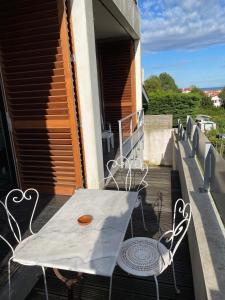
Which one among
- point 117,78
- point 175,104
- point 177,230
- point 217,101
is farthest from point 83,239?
point 217,101

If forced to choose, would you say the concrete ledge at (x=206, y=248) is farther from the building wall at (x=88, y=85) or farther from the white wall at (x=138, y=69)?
the white wall at (x=138, y=69)

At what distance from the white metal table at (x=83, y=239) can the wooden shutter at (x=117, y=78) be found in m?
7.03

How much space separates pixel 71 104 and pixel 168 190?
2.28 meters

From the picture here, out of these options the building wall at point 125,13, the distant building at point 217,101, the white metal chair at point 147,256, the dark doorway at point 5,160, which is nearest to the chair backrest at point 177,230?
the white metal chair at point 147,256

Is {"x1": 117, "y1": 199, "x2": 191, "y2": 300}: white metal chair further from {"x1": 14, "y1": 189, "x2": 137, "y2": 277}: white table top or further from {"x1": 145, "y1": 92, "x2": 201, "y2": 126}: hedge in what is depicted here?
{"x1": 145, "y1": 92, "x2": 201, "y2": 126}: hedge

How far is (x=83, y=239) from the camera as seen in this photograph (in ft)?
5.87

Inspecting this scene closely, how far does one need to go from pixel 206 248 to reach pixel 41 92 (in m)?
3.04

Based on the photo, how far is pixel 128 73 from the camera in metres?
8.73

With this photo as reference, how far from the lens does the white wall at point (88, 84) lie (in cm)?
340

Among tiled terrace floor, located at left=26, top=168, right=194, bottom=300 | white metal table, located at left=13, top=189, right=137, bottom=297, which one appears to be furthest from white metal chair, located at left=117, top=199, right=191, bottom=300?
white metal table, located at left=13, top=189, right=137, bottom=297

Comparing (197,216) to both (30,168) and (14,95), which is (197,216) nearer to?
(30,168)

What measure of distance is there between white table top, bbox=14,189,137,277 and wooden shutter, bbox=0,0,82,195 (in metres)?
1.61

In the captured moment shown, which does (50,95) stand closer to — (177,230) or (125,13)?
(177,230)

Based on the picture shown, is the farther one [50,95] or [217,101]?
[217,101]
